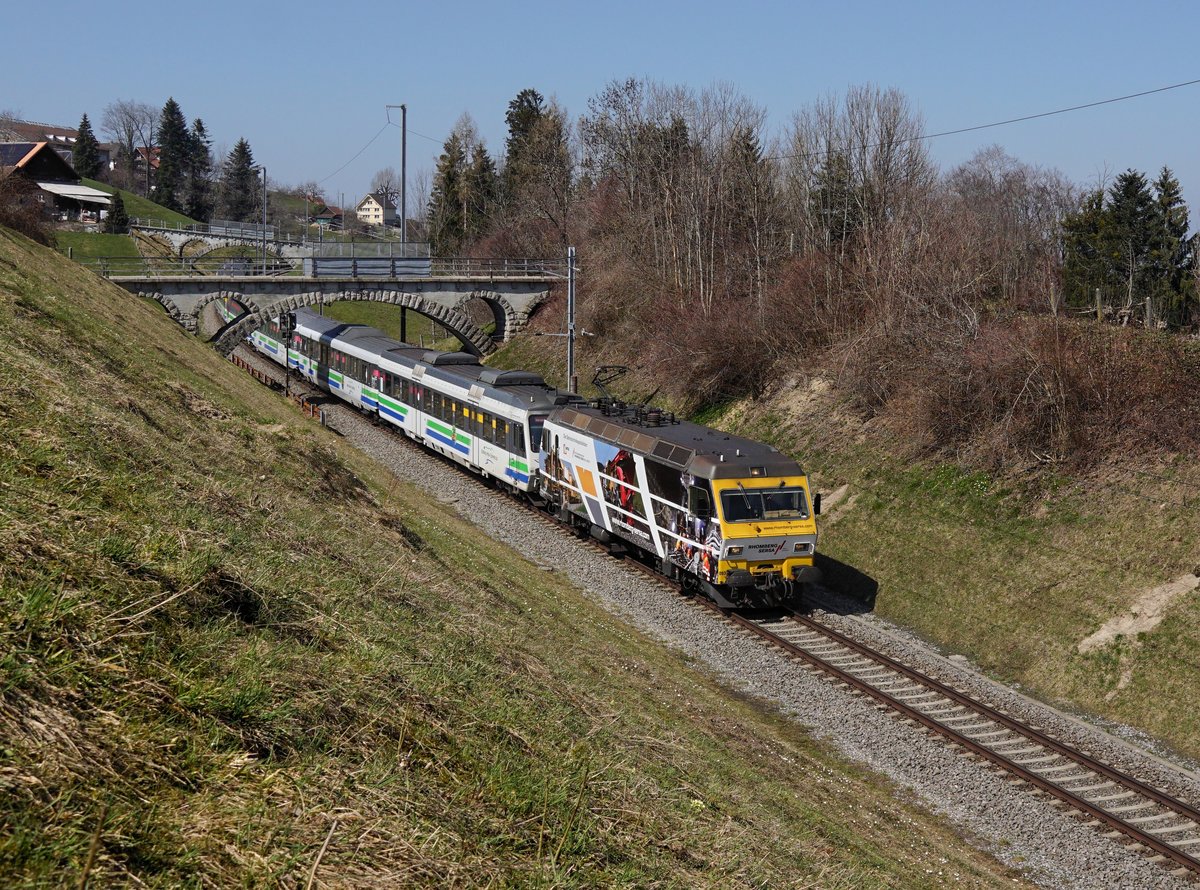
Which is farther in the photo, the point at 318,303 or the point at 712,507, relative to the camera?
the point at 318,303

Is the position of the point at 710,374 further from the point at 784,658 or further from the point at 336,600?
the point at 336,600

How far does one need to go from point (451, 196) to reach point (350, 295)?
117 feet

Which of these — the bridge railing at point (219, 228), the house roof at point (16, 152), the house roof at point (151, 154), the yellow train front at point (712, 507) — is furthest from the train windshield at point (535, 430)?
the house roof at point (151, 154)

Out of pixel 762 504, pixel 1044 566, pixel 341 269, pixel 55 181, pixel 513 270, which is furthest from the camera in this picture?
pixel 55 181

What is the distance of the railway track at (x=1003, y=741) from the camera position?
12811 mm

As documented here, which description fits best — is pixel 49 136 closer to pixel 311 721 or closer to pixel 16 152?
pixel 16 152

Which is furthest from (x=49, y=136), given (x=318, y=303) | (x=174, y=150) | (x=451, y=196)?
(x=318, y=303)

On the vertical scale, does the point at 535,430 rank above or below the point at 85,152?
below

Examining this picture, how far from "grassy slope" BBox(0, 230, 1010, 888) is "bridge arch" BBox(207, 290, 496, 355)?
3381 centimetres

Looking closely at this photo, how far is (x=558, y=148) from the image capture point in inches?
2813

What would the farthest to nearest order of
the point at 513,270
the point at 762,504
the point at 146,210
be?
the point at 146,210, the point at 513,270, the point at 762,504

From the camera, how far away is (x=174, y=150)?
133 meters

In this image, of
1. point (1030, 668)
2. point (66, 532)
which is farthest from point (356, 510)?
point (1030, 668)

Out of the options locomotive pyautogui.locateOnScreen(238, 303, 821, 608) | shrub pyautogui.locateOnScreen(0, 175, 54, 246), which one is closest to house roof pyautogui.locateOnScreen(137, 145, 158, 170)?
shrub pyautogui.locateOnScreen(0, 175, 54, 246)
